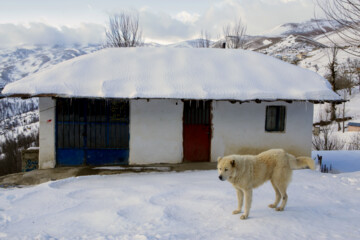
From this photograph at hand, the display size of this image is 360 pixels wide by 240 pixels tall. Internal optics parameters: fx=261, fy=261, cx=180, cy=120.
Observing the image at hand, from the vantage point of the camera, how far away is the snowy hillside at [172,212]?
376 cm

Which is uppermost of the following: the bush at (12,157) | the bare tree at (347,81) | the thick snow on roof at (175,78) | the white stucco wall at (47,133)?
the bare tree at (347,81)

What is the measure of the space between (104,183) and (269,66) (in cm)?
745

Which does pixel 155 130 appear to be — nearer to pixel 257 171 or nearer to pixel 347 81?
pixel 257 171

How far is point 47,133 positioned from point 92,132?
1.40 m

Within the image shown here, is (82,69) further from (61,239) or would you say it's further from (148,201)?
(61,239)

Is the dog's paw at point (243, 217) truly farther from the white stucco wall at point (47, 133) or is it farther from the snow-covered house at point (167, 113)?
the white stucco wall at point (47, 133)

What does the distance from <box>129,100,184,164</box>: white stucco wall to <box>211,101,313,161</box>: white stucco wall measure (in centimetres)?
132

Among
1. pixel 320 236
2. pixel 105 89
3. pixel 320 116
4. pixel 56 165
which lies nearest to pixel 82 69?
pixel 105 89

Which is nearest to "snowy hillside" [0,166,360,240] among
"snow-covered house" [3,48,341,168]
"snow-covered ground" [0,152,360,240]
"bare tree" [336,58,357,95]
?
"snow-covered ground" [0,152,360,240]

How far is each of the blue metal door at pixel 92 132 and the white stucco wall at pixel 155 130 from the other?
0.31 m

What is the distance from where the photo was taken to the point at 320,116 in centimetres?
3756

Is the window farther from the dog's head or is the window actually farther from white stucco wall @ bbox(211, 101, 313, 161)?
the dog's head

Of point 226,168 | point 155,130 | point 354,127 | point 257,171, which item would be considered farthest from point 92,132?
point 354,127

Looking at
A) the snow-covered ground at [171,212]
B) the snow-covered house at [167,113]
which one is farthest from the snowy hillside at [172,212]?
the snow-covered house at [167,113]
